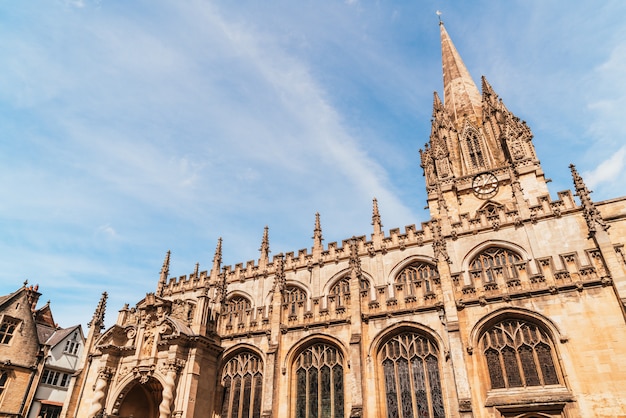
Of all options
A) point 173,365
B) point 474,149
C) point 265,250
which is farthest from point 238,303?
point 474,149

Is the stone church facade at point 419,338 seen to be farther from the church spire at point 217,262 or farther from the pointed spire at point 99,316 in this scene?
the church spire at point 217,262

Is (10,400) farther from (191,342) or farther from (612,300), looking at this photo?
(612,300)

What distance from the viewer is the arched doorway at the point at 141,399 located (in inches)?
781

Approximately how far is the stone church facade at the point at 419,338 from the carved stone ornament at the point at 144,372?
0.06 metres

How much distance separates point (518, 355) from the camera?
15.2 m

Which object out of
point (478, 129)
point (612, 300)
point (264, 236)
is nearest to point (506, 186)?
point (478, 129)

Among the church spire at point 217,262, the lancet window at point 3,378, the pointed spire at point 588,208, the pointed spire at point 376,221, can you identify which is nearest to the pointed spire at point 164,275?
the church spire at point 217,262

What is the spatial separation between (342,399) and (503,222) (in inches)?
608

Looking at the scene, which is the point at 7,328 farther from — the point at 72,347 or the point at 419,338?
the point at 419,338

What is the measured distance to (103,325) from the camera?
25969 mm

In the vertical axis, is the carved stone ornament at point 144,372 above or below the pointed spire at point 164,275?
below

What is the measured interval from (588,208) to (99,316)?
94.3ft

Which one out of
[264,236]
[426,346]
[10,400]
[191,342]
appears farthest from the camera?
[264,236]

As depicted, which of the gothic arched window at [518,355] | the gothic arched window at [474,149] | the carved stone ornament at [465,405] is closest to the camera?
the carved stone ornament at [465,405]
